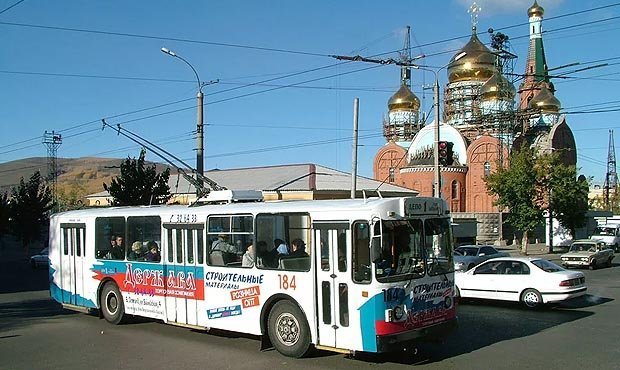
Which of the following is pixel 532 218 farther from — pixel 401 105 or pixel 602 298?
pixel 401 105

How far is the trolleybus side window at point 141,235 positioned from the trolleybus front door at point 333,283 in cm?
455

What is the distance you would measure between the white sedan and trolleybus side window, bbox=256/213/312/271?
6070mm

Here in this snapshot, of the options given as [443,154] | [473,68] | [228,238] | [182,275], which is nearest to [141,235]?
[182,275]

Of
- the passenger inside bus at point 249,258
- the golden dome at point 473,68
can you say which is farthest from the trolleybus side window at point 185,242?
the golden dome at point 473,68

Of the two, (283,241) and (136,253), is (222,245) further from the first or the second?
(136,253)

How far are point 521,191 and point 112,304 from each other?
35231mm

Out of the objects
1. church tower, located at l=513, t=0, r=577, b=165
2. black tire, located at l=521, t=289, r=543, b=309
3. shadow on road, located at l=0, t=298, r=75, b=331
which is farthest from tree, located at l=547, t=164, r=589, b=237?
shadow on road, located at l=0, t=298, r=75, b=331

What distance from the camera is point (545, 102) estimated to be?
226ft

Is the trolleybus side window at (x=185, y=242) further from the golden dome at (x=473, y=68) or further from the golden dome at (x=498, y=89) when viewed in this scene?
the golden dome at (x=473, y=68)

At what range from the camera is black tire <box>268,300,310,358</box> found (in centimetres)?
979

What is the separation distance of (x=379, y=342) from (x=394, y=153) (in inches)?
2654

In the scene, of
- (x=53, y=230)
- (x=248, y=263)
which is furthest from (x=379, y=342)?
(x=53, y=230)

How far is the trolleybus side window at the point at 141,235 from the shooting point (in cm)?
1286

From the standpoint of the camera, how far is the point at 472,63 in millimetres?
69188
